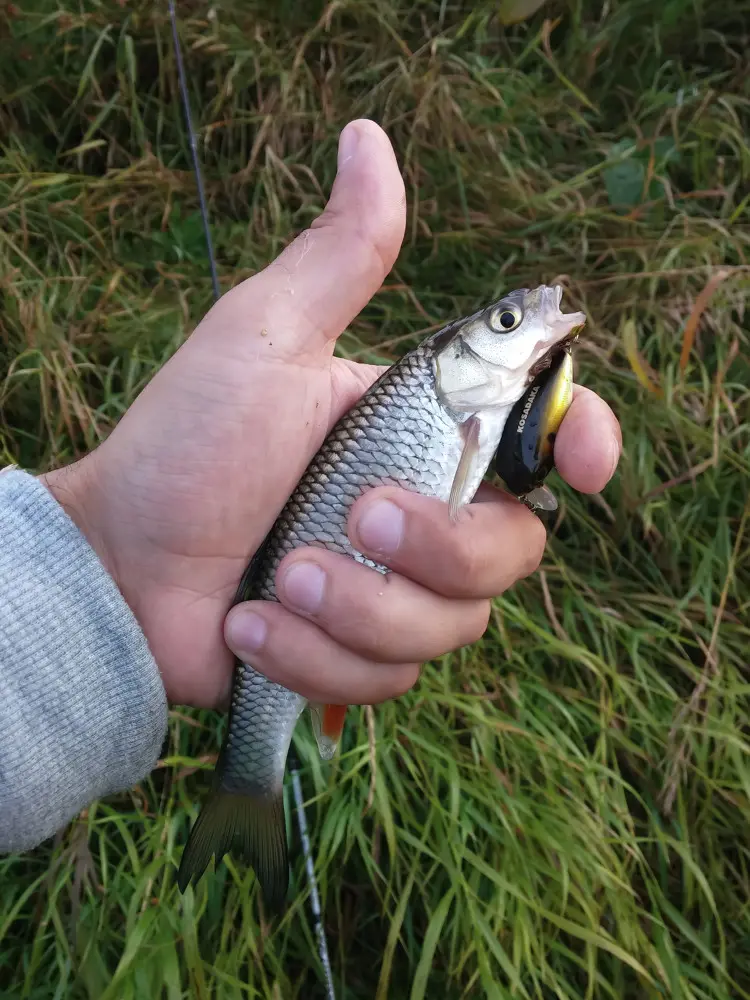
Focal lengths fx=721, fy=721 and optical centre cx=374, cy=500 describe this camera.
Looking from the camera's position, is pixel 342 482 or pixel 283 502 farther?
pixel 283 502

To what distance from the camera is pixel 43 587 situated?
1.46 m

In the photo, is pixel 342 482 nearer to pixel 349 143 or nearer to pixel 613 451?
pixel 613 451

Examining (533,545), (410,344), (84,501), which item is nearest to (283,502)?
(84,501)

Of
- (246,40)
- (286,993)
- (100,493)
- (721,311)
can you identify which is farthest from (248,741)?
(246,40)

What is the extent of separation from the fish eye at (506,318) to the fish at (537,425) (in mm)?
96

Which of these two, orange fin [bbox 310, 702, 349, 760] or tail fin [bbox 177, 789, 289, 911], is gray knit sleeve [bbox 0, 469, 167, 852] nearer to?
tail fin [bbox 177, 789, 289, 911]

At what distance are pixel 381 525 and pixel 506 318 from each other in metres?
0.48

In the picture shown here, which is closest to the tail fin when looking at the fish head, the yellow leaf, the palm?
the palm

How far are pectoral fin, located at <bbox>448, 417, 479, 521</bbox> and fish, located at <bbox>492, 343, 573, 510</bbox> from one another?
68 mm

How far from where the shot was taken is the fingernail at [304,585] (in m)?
1.48

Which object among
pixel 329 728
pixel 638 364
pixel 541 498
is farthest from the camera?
pixel 638 364

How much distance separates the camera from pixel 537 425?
1426mm

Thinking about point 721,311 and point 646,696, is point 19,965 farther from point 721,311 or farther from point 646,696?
point 721,311

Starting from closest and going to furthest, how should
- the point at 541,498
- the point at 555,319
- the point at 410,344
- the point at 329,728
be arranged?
the point at 555,319 → the point at 541,498 → the point at 329,728 → the point at 410,344
